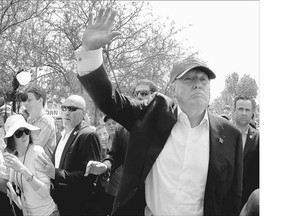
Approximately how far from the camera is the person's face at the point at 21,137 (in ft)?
11.5

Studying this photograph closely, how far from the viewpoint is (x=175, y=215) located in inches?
84.7

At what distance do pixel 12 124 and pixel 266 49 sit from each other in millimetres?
2598

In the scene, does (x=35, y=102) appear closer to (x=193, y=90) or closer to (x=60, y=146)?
(x=60, y=146)

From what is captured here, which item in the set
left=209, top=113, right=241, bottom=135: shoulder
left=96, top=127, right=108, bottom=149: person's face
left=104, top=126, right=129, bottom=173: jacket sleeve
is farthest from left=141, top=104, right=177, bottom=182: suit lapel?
left=96, top=127, right=108, bottom=149: person's face

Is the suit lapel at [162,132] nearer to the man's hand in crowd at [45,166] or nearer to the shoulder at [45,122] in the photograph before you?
the man's hand in crowd at [45,166]

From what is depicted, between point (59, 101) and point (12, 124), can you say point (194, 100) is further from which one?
point (59, 101)

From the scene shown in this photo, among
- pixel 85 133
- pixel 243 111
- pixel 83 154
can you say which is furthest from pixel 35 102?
pixel 243 111

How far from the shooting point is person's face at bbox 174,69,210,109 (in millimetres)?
2240

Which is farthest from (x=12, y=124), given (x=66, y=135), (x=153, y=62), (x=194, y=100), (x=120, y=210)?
(x=153, y=62)

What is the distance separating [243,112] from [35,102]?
2402mm

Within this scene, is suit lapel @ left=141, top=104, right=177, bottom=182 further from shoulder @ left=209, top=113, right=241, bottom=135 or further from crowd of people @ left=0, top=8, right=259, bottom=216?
shoulder @ left=209, top=113, right=241, bottom=135

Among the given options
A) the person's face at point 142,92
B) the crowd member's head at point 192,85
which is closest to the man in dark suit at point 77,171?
the person's face at point 142,92

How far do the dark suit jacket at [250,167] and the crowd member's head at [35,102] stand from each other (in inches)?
99.4

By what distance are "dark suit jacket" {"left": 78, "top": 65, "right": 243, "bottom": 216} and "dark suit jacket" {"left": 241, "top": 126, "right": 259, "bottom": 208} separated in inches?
36.5
